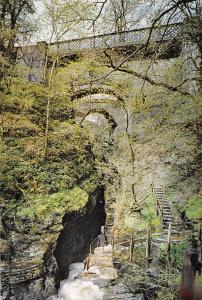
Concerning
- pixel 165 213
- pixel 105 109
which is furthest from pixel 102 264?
pixel 105 109

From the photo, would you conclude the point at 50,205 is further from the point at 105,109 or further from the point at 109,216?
the point at 105,109

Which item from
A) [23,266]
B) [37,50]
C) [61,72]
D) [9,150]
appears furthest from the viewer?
[37,50]

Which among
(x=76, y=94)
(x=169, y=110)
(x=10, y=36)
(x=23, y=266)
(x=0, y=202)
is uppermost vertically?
(x=10, y=36)

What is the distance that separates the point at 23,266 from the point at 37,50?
12.2 metres

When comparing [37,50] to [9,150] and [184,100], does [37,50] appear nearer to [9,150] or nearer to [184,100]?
[9,150]

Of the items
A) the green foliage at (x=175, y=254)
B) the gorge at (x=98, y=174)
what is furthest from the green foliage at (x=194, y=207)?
the green foliage at (x=175, y=254)

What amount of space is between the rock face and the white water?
317 mm

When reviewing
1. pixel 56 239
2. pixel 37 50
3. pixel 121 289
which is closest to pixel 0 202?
pixel 56 239

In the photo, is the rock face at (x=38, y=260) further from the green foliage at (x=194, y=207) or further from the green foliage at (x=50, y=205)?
the green foliage at (x=194, y=207)

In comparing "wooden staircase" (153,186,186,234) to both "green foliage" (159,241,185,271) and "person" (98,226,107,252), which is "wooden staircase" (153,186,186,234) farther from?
"person" (98,226,107,252)

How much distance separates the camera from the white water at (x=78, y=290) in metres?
10.2

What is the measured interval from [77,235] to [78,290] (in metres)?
2.82

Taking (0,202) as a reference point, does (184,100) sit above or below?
above

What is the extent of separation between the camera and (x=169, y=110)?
43.6 ft
